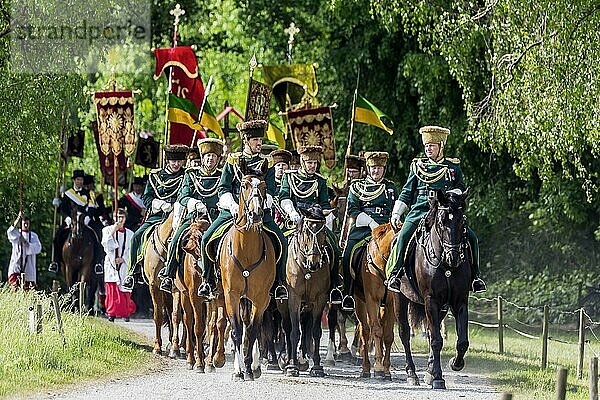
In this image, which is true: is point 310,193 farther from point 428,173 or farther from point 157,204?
point 157,204

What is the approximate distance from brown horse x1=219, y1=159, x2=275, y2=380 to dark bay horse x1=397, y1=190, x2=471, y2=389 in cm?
173

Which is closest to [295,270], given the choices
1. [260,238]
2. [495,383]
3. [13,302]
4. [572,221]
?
[260,238]

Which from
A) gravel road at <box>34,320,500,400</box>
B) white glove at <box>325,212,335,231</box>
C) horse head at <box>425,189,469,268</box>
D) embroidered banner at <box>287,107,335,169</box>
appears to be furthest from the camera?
embroidered banner at <box>287,107,335,169</box>

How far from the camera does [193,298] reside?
16.6m

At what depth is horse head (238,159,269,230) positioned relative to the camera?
14508 mm

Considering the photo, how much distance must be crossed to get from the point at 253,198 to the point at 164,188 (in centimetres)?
415

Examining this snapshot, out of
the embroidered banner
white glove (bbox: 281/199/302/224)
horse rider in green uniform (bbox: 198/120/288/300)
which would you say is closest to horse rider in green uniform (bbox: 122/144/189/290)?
horse rider in green uniform (bbox: 198/120/288/300)

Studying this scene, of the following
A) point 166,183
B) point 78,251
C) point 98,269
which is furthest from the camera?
point 98,269

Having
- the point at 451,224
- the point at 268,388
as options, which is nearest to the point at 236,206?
the point at 268,388

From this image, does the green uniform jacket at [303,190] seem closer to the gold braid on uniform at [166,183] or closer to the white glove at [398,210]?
the white glove at [398,210]

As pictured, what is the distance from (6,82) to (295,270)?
6.76m

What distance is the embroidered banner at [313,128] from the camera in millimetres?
23797

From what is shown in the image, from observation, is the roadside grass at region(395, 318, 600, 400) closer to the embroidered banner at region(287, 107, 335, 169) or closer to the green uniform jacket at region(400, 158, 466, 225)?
the green uniform jacket at region(400, 158, 466, 225)

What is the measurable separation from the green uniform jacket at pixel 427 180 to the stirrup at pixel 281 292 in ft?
5.35
